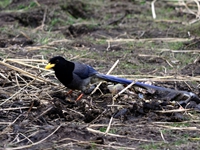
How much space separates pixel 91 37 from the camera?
921 cm

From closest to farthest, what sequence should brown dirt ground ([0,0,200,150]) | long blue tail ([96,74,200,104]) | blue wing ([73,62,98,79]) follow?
1. brown dirt ground ([0,0,200,150])
2. long blue tail ([96,74,200,104])
3. blue wing ([73,62,98,79])

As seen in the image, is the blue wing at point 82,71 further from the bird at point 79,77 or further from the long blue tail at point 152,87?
the long blue tail at point 152,87

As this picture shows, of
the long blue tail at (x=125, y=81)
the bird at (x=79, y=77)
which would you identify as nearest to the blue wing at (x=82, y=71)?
the bird at (x=79, y=77)

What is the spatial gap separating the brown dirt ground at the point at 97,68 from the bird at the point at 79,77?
12 centimetres

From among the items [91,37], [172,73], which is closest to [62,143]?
[172,73]

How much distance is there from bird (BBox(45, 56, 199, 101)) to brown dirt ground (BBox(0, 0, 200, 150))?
12 centimetres

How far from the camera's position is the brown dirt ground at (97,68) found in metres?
4.76

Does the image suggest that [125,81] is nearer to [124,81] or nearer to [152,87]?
[124,81]

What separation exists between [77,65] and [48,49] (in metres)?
1.88

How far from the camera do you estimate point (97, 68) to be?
7355 millimetres

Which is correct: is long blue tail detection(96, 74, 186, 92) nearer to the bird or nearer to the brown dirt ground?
the bird

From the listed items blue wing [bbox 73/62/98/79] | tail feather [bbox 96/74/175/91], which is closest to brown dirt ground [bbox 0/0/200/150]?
tail feather [bbox 96/74/175/91]

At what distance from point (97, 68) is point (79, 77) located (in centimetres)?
116

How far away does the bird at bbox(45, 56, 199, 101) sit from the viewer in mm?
6051
